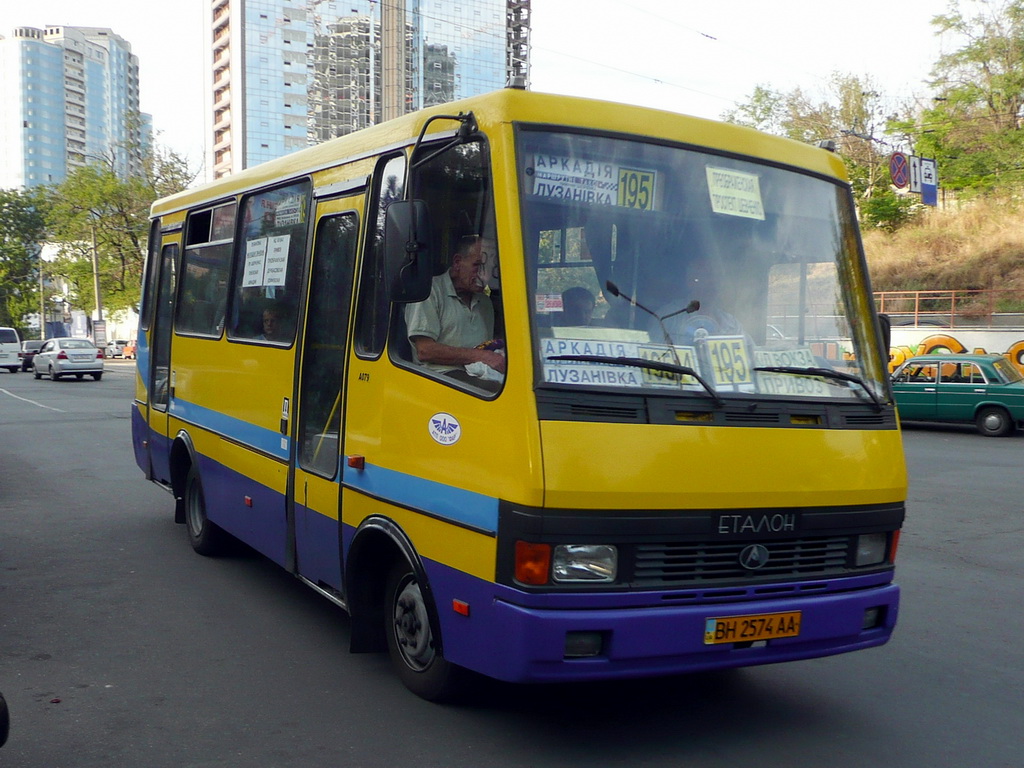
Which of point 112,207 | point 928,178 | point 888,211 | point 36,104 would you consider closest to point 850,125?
point 888,211

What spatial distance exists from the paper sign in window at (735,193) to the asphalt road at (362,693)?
2219 millimetres

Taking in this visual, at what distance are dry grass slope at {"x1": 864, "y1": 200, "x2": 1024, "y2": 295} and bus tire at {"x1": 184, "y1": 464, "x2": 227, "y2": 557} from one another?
38189 millimetres

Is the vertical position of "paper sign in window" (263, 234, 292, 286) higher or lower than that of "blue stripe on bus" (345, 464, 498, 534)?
higher

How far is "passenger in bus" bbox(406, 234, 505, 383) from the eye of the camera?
4.34 meters

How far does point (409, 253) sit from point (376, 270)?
900mm

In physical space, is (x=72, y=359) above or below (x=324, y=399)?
below

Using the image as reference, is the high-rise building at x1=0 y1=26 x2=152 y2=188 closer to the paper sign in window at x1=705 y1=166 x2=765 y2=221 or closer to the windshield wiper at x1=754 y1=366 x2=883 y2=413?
the paper sign in window at x1=705 y1=166 x2=765 y2=221

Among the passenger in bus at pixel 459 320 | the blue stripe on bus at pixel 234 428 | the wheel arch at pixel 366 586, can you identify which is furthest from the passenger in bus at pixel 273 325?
the passenger in bus at pixel 459 320

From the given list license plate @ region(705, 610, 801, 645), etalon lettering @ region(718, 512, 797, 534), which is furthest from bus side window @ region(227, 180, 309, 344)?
license plate @ region(705, 610, 801, 645)

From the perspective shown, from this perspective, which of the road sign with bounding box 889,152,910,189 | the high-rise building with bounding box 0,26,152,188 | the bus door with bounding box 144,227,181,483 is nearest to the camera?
the bus door with bounding box 144,227,181,483

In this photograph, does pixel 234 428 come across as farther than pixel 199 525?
No

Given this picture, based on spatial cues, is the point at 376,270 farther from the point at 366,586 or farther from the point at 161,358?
the point at 161,358

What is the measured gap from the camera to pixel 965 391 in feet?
67.4

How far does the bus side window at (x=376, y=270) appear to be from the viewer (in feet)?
16.5
